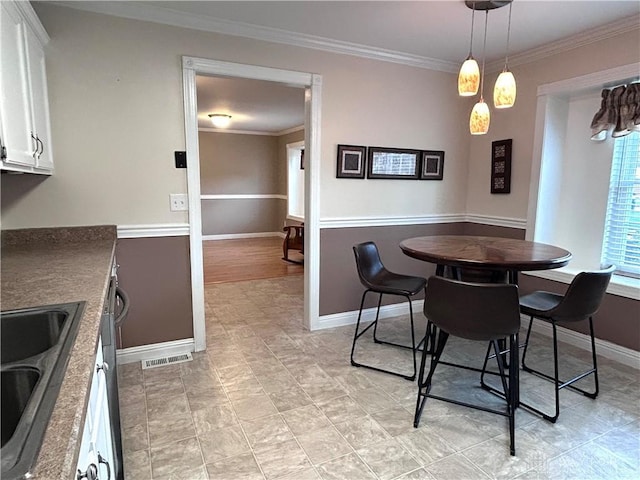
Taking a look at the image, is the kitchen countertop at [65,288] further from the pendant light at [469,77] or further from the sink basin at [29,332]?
the pendant light at [469,77]

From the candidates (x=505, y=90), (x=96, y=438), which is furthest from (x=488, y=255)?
(x=96, y=438)

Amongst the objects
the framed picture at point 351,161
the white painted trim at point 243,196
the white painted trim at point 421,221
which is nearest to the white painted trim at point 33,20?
the framed picture at point 351,161

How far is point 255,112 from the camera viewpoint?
6.05 m

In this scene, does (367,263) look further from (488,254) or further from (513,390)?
(513,390)

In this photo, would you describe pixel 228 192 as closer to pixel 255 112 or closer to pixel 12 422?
pixel 255 112

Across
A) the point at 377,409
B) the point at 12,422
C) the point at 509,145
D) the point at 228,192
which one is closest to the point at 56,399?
the point at 12,422

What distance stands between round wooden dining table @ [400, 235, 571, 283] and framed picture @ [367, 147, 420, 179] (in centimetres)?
101

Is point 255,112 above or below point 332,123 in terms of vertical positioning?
above

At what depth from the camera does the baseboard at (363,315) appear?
3404mm

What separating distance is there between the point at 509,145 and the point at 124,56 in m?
3.15

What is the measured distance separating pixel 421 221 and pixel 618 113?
1.69 meters

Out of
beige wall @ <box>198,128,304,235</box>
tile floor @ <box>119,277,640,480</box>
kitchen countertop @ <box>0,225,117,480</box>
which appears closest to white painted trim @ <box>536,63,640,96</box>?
tile floor @ <box>119,277,640,480</box>

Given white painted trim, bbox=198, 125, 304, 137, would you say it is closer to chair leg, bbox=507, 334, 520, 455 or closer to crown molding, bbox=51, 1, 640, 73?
crown molding, bbox=51, 1, 640, 73

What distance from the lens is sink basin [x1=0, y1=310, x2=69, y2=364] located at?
1.17 meters
